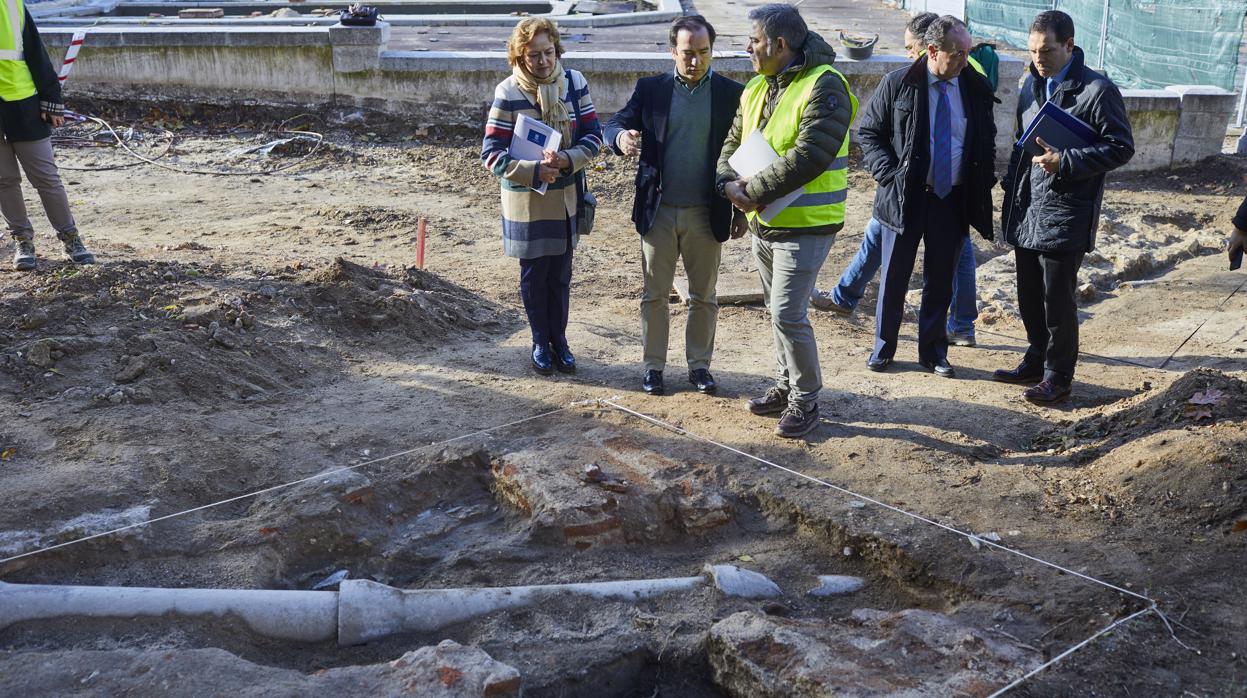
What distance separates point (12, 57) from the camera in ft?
21.4

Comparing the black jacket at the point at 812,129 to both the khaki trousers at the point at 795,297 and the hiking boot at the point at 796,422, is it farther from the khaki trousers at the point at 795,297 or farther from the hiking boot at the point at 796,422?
the hiking boot at the point at 796,422

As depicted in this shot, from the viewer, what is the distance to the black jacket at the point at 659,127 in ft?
16.8

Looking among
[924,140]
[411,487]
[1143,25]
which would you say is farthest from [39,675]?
[1143,25]

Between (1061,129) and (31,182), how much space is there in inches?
241

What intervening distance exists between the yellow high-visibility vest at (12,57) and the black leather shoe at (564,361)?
3.76 metres

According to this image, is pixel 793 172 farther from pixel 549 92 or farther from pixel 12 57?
pixel 12 57

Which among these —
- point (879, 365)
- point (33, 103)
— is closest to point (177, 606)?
point (879, 365)

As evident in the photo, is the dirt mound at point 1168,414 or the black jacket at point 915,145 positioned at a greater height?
the black jacket at point 915,145

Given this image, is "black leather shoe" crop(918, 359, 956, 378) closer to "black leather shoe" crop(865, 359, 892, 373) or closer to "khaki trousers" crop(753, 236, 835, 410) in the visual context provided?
"black leather shoe" crop(865, 359, 892, 373)

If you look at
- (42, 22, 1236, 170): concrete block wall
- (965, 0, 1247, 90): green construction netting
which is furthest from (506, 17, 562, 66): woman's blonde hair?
(965, 0, 1247, 90): green construction netting

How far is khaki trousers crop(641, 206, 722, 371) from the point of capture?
5266 mm

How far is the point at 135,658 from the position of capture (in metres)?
3.20

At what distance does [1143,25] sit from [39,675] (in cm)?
1280

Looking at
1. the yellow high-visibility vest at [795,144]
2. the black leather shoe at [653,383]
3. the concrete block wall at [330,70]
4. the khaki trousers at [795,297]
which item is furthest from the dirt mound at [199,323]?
the concrete block wall at [330,70]
